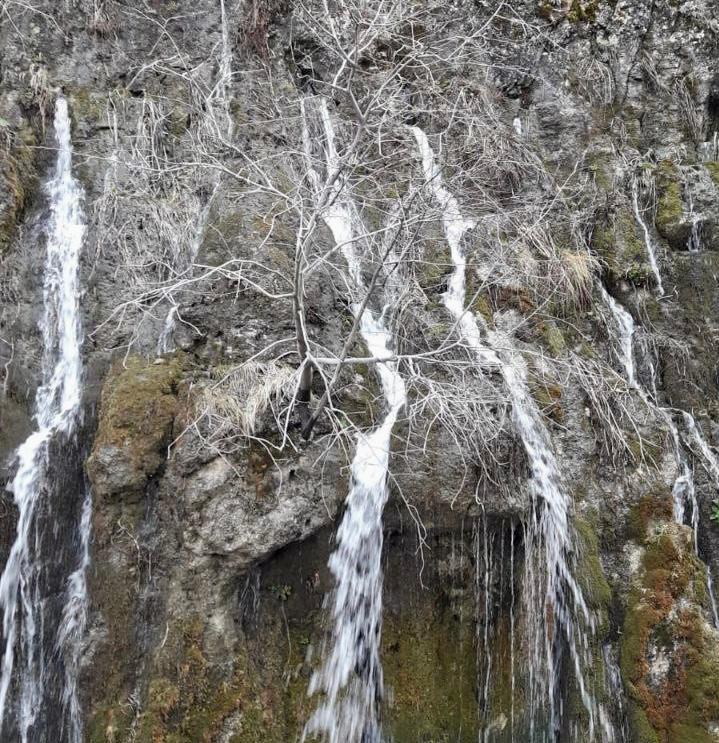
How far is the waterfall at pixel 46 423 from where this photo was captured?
14.1ft

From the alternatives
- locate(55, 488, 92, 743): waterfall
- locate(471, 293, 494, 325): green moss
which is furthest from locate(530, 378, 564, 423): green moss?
locate(55, 488, 92, 743): waterfall

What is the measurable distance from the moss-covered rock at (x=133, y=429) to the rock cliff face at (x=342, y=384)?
0.02m

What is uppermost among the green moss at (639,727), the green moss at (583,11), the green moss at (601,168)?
the green moss at (583,11)

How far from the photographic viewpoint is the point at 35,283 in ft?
18.7

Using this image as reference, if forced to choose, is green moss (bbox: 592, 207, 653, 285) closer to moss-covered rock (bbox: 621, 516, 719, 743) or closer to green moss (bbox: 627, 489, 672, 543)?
green moss (bbox: 627, 489, 672, 543)

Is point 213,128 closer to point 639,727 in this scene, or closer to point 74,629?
point 74,629

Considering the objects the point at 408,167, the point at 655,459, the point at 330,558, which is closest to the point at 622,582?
the point at 655,459

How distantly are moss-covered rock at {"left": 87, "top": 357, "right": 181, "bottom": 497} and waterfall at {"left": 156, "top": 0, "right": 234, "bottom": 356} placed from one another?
0.36 m

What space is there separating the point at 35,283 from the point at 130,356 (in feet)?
4.75

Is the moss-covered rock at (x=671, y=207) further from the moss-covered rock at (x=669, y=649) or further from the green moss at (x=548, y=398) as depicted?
the moss-covered rock at (x=669, y=649)

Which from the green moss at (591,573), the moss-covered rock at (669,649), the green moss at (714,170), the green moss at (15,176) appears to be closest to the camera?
the moss-covered rock at (669,649)

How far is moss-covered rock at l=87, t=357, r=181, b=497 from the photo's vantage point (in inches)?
175

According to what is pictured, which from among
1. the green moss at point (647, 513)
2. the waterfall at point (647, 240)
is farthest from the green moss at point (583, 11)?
the green moss at point (647, 513)

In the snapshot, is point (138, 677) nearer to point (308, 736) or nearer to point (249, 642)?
point (249, 642)
